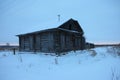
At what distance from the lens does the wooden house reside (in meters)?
15.7

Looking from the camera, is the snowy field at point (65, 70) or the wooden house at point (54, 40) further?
the wooden house at point (54, 40)

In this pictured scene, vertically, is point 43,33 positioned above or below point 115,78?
above

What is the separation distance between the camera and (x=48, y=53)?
15.8m

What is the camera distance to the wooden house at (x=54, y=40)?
620 inches

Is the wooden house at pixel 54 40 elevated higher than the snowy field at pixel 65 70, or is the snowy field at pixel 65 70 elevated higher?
the wooden house at pixel 54 40

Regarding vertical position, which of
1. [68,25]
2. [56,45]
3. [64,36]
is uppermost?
[68,25]

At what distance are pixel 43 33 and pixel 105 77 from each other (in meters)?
12.9

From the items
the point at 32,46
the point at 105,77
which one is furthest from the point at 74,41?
the point at 105,77

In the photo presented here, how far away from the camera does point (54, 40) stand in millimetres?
15555

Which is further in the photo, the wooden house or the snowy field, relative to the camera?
the wooden house

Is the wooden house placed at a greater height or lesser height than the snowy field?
greater

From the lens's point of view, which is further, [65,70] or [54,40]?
[54,40]

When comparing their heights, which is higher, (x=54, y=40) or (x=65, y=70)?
(x=54, y=40)

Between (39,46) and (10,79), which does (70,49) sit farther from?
(10,79)
